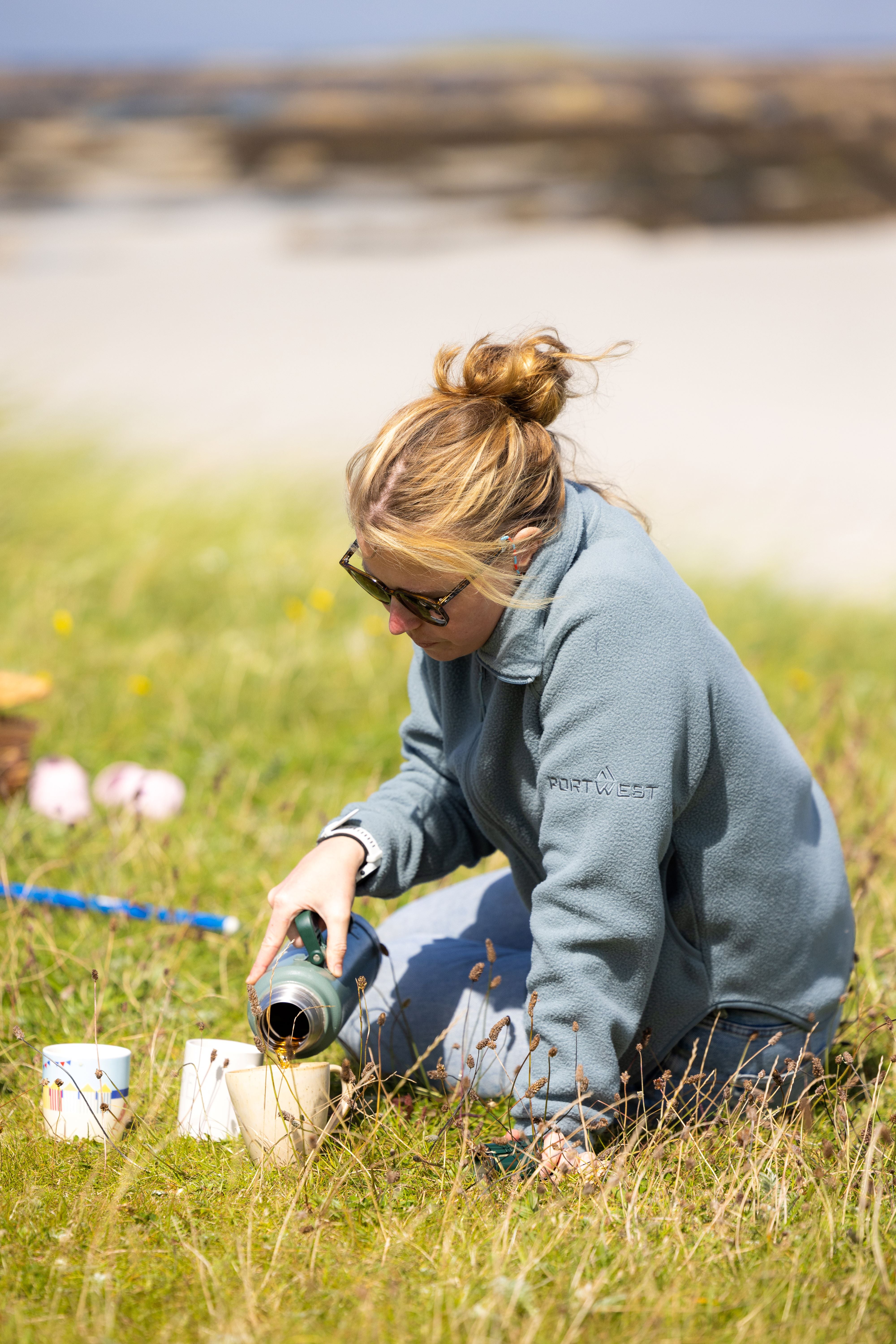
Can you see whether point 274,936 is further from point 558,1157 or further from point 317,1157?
point 558,1157

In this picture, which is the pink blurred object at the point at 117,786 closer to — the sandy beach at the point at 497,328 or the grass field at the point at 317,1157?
the grass field at the point at 317,1157

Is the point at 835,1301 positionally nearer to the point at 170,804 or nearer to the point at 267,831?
the point at 267,831

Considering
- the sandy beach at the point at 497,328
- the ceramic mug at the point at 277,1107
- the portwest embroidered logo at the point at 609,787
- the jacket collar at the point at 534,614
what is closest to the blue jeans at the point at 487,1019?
the ceramic mug at the point at 277,1107

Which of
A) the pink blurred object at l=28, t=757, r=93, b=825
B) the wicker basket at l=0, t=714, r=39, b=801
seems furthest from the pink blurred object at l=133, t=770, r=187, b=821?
the wicker basket at l=0, t=714, r=39, b=801

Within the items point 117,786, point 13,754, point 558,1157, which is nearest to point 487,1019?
point 558,1157

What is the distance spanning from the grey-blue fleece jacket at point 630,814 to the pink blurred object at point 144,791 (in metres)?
1.53

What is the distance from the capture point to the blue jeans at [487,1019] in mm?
2172

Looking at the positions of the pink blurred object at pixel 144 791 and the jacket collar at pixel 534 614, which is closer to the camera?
the jacket collar at pixel 534 614

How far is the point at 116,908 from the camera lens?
2885 mm

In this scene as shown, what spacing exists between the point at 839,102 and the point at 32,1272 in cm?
1976

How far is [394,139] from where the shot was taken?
18031 millimetres

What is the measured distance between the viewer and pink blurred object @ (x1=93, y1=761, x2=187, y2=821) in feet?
11.8

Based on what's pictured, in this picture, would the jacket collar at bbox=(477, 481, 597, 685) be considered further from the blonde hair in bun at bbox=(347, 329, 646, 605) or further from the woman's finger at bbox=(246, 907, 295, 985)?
the woman's finger at bbox=(246, 907, 295, 985)

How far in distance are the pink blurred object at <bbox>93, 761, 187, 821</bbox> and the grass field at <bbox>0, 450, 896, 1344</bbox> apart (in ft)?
0.27
